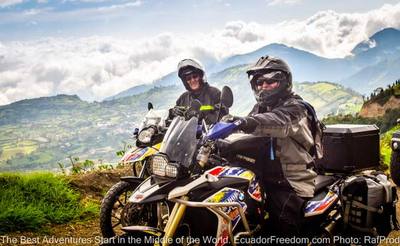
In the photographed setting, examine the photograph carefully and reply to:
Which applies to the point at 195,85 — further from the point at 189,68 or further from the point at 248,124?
the point at 248,124

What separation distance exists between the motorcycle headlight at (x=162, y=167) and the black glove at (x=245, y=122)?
23.3 inches

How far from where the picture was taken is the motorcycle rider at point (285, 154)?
4.19m

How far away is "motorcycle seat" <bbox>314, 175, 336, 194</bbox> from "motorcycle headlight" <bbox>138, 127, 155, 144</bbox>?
2133mm

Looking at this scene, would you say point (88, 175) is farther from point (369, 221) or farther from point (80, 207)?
point (369, 221)

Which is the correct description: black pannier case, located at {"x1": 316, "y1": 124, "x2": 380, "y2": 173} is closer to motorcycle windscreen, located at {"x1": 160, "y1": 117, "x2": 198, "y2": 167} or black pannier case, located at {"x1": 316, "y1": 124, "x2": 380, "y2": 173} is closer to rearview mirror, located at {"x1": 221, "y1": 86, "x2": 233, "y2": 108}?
rearview mirror, located at {"x1": 221, "y1": 86, "x2": 233, "y2": 108}

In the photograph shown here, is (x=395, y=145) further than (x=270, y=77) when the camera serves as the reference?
Yes

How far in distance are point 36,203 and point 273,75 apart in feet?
13.5

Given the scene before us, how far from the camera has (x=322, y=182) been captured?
481cm

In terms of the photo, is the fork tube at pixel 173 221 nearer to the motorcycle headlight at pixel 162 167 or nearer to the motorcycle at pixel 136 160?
the motorcycle headlight at pixel 162 167

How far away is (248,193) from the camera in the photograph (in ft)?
12.9

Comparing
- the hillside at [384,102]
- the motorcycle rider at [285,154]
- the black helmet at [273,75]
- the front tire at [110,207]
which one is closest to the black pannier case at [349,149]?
the motorcycle rider at [285,154]

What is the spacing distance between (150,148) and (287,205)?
209cm

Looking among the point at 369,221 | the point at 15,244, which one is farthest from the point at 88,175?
the point at 369,221

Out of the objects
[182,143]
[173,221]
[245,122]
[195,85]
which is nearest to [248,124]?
[245,122]
